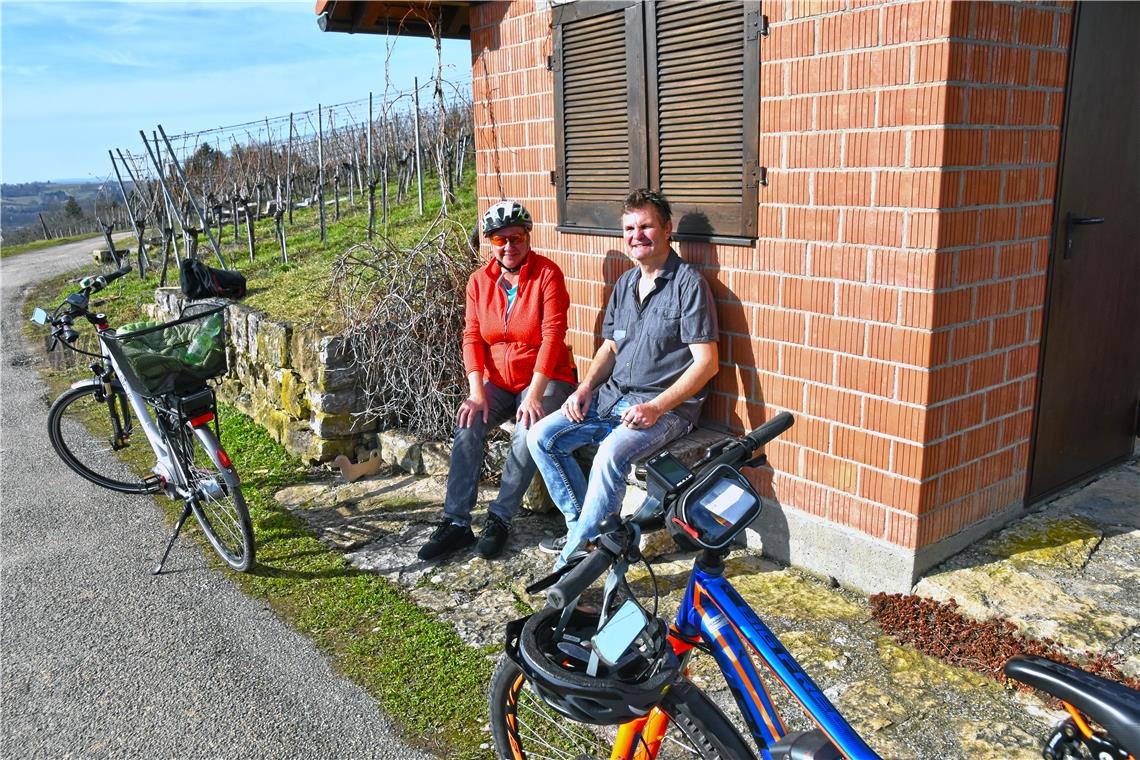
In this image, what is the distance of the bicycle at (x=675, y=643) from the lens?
176cm

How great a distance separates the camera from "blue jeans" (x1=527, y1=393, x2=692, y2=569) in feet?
12.2

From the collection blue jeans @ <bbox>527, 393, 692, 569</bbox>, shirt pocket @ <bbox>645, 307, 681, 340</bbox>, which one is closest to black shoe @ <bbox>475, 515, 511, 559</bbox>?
blue jeans @ <bbox>527, 393, 692, 569</bbox>

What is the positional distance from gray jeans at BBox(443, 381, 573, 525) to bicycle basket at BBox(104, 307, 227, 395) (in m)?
1.26

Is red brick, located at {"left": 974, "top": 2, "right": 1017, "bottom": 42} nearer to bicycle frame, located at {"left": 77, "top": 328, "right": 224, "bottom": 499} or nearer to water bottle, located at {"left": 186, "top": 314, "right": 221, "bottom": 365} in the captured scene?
water bottle, located at {"left": 186, "top": 314, "right": 221, "bottom": 365}

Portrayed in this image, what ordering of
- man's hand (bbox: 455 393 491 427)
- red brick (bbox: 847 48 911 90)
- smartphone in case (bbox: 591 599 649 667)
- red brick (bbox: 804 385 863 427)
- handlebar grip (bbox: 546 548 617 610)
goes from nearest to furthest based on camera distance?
1. handlebar grip (bbox: 546 548 617 610)
2. smartphone in case (bbox: 591 599 649 667)
3. red brick (bbox: 847 48 911 90)
4. red brick (bbox: 804 385 863 427)
5. man's hand (bbox: 455 393 491 427)

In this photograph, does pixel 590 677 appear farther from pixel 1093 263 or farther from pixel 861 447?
pixel 1093 263

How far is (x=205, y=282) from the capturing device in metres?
5.62

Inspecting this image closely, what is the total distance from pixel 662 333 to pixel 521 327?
0.84 metres

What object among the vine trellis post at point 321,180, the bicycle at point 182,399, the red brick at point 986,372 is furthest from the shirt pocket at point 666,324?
the vine trellis post at point 321,180

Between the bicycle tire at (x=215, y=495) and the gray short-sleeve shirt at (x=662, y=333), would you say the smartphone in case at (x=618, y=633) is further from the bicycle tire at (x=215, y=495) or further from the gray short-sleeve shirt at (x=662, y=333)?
the bicycle tire at (x=215, y=495)

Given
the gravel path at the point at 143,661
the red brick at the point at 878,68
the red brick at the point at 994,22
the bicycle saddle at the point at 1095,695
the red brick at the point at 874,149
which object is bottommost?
the gravel path at the point at 143,661

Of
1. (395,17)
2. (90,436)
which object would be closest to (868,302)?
(395,17)

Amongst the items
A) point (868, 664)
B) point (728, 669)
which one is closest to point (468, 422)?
point (868, 664)

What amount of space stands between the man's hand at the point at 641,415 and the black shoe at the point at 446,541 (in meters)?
1.10
